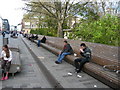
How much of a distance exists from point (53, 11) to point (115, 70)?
18809 mm

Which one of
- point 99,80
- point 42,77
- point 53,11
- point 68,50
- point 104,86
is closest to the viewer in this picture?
point 104,86

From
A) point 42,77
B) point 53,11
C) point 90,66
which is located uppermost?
point 53,11

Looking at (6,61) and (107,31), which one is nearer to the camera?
(6,61)

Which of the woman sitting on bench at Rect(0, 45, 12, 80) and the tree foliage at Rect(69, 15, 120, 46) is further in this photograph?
the tree foliage at Rect(69, 15, 120, 46)

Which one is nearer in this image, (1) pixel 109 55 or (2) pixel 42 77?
(1) pixel 109 55

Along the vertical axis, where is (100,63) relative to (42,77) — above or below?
above

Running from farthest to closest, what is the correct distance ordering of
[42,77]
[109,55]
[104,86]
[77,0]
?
[77,0]
[42,77]
[109,55]
[104,86]

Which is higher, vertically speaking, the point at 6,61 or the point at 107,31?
the point at 107,31

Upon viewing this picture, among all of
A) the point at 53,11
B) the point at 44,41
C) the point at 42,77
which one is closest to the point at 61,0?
the point at 53,11

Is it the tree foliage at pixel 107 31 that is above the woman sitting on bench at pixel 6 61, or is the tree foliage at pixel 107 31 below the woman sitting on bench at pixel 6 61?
above

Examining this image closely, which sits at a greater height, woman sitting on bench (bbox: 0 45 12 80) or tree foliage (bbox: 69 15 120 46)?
tree foliage (bbox: 69 15 120 46)

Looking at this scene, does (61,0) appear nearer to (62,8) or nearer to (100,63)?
(62,8)

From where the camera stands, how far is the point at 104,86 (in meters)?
4.75

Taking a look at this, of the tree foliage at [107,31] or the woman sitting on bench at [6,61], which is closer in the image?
the woman sitting on bench at [6,61]
